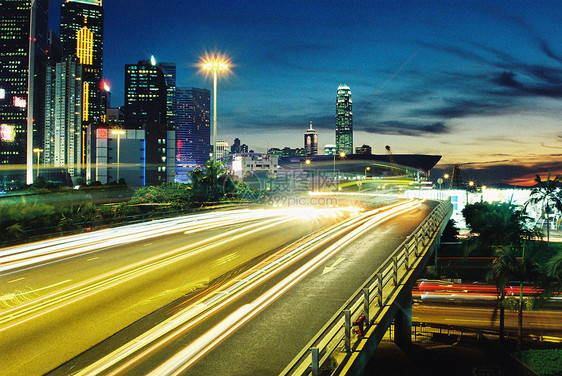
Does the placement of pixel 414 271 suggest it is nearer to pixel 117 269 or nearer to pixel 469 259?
pixel 117 269

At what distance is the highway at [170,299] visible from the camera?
309 inches

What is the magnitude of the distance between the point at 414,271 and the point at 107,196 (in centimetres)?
5697

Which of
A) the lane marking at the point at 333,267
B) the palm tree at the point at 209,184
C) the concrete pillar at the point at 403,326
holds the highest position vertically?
the palm tree at the point at 209,184

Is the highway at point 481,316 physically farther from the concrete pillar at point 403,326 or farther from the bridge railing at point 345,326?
the bridge railing at point 345,326

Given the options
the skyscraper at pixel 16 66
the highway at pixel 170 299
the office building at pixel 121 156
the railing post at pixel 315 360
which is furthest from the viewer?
the office building at pixel 121 156

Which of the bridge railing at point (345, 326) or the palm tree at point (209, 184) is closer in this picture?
the bridge railing at point (345, 326)

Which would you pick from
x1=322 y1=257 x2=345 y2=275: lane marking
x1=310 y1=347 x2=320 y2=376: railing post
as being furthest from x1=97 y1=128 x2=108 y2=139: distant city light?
x1=310 y1=347 x2=320 y2=376: railing post

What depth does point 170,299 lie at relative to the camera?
11445 mm

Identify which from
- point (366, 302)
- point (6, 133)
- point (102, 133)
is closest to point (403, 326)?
point (366, 302)

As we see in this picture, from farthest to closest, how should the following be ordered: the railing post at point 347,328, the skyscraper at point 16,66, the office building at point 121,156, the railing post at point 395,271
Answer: the office building at point 121,156 < the skyscraper at point 16,66 < the railing post at point 395,271 < the railing post at point 347,328

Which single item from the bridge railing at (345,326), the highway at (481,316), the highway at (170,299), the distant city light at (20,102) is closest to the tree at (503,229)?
the highway at (481,316)

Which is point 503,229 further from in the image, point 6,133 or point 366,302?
point 6,133

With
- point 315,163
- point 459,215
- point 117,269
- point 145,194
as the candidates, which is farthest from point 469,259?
point 315,163

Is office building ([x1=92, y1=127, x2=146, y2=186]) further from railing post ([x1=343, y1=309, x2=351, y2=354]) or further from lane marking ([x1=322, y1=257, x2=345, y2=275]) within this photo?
railing post ([x1=343, y1=309, x2=351, y2=354])
